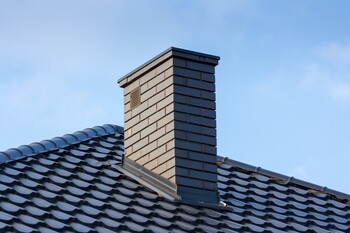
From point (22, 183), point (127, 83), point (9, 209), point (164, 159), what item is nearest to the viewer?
point (9, 209)

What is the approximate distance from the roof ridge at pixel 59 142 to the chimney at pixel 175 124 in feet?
2.26

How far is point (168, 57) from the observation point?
Result: 1828 cm

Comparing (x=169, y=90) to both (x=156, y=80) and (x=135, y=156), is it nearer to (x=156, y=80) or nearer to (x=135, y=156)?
(x=156, y=80)

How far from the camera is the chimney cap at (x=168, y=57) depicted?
1829cm

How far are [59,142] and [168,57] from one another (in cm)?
205

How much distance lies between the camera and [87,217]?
1569 cm

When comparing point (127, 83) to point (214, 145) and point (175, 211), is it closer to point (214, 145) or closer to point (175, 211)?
point (214, 145)

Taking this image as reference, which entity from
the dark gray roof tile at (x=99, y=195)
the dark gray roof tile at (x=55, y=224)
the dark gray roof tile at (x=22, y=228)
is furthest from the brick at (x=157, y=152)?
the dark gray roof tile at (x=22, y=228)

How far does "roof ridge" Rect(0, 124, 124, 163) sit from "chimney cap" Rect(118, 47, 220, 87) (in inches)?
37.2

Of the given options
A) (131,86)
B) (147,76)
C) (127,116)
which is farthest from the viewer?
(131,86)

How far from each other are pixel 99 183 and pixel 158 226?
61.2 inches

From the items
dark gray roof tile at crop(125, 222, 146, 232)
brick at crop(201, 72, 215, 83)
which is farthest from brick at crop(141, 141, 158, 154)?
dark gray roof tile at crop(125, 222, 146, 232)

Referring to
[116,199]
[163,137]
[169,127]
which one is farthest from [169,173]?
[116,199]

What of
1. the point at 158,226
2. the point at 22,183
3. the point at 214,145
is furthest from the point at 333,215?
the point at 22,183
